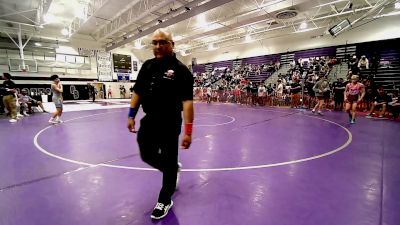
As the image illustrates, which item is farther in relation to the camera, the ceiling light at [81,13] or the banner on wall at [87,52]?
the banner on wall at [87,52]

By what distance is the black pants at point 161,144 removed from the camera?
2006 millimetres

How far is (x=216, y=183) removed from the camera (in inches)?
106

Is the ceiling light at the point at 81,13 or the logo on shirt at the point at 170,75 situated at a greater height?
the ceiling light at the point at 81,13

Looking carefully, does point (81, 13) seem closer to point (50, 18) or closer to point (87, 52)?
point (50, 18)

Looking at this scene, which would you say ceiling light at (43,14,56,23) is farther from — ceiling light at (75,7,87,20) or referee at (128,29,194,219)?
referee at (128,29,194,219)

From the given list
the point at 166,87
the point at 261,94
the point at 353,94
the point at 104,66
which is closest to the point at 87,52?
the point at 104,66

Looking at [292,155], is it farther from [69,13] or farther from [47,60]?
[47,60]

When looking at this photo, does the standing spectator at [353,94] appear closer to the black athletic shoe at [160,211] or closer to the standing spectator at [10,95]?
the black athletic shoe at [160,211]

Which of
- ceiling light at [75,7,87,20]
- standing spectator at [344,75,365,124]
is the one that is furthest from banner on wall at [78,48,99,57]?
standing spectator at [344,75,365,124]

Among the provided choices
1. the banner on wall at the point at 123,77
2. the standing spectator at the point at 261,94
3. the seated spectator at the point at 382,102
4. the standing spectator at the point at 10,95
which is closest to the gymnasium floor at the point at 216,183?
the standing spectator at the point at 10,95

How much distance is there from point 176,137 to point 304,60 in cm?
1753

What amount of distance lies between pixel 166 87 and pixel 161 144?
55cm

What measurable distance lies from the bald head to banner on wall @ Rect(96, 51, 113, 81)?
23.1m

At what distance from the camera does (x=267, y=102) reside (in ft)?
49.0
